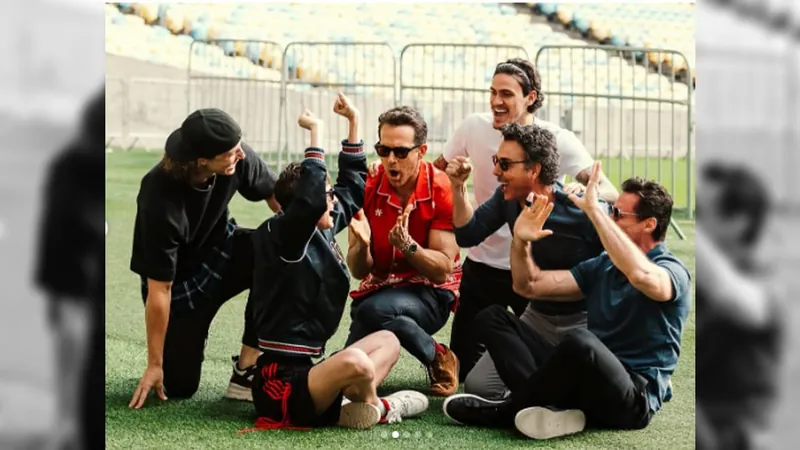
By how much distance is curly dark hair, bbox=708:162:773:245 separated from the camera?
346cm

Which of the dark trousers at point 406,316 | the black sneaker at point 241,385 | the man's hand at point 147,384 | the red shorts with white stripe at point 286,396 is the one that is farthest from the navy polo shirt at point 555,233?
the man's hand at point 147,384

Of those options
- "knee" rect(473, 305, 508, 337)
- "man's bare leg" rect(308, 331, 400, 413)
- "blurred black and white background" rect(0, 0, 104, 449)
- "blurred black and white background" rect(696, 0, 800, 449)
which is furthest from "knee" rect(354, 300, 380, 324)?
"blurred black and white background" rect(696, 0, 800, 449)

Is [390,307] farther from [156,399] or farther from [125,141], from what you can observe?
[125,141]

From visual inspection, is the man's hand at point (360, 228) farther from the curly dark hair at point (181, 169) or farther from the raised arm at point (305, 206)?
the curly dark hair at point (181, 169)

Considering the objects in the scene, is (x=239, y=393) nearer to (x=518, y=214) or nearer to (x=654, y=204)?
(x=518, y=214)

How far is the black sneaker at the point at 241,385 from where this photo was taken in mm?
3619

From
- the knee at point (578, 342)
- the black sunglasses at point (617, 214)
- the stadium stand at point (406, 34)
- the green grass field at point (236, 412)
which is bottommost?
the green grass field at point (236, 412)

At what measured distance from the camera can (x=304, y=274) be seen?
3.32 m

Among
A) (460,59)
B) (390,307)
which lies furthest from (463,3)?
(390,307)

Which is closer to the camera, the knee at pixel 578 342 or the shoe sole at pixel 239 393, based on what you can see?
the knee at pixel 578 342

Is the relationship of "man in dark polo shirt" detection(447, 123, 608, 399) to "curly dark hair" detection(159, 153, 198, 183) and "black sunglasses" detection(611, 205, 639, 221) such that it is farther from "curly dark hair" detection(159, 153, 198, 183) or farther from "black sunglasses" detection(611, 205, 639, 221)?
"curly dark hair" detection(159, 153, 198, 183)

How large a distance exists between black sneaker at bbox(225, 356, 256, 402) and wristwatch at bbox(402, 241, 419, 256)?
2.24 ft

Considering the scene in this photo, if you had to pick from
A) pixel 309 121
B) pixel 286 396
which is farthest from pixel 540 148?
pixel 286 396

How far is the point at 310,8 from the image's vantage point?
12.3 ft
